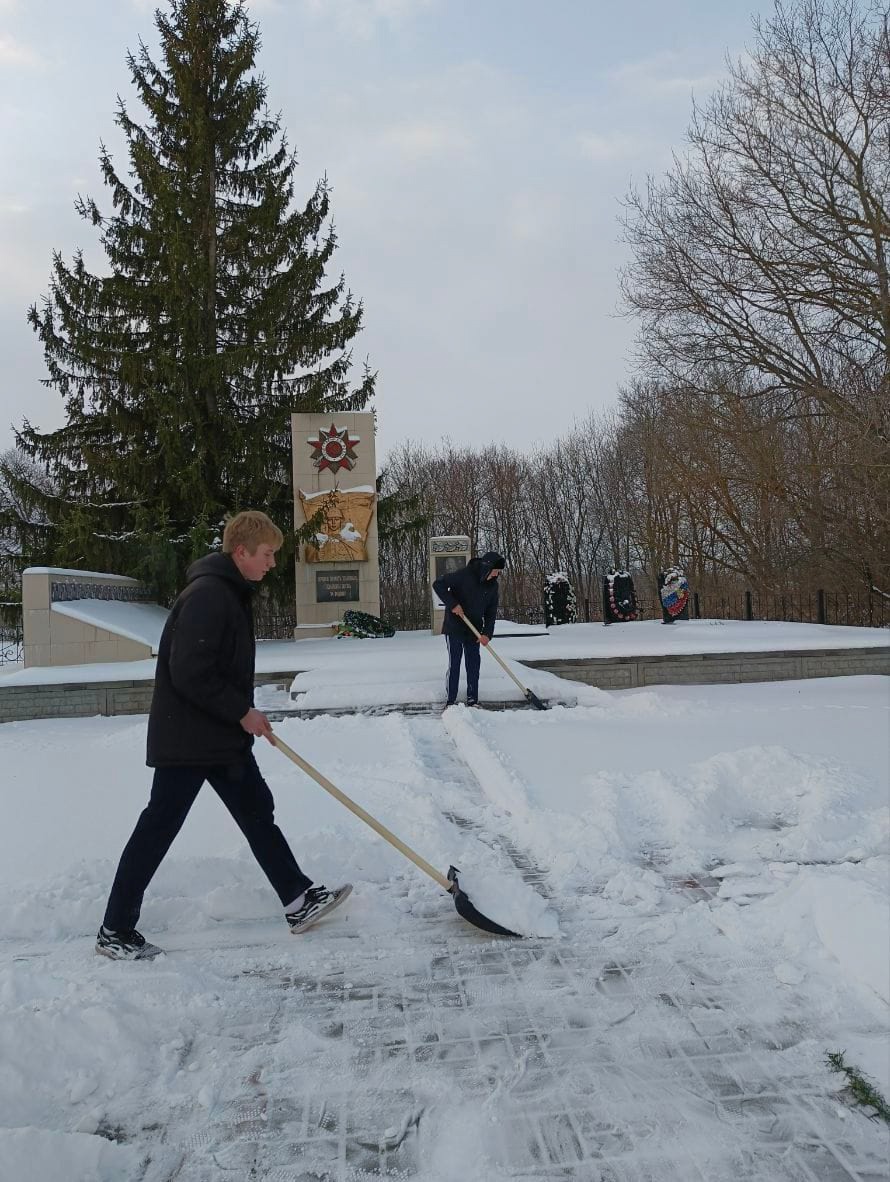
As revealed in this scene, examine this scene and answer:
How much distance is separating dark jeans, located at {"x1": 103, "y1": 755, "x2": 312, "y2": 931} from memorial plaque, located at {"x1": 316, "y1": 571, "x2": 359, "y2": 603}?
1588cm

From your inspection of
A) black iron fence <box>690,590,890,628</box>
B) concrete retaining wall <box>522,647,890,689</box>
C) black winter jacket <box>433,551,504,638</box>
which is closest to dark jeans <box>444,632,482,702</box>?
black winter jacket <box>433,551,504,638</box>

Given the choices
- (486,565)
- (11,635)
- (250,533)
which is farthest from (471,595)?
(11,635)

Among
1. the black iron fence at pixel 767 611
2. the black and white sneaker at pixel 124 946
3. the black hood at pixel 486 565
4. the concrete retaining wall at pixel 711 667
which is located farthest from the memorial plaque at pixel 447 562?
the black and white sneaker at pixel 124 946

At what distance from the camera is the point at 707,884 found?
384cm

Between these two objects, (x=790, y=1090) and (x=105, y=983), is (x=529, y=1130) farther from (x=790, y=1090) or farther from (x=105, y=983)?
(x=105, y=983)

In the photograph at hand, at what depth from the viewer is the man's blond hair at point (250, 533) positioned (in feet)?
11.2

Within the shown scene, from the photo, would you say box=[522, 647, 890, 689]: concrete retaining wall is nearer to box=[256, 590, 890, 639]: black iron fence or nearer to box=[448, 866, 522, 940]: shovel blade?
box=[448, 866, 522, 940]: shovel blade

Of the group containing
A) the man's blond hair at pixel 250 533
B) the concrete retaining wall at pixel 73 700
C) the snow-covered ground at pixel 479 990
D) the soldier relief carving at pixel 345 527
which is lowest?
the snow-covered ground at pixel 479 990

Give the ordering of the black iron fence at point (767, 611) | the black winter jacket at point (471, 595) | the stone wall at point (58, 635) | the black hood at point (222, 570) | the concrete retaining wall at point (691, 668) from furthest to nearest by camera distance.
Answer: the black iron fence at point (767, 611) < the stone wall at point (58, 635) < the concrete retaining wall at point (691, 668) < the black winter jacket at point (471, 595) < the black hood at point (222, 570)

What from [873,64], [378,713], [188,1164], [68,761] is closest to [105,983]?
[188,1164]

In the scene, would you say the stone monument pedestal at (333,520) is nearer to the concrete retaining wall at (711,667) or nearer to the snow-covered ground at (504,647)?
the snow-covered ground at (504,647)

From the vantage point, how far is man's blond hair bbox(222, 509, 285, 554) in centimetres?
341

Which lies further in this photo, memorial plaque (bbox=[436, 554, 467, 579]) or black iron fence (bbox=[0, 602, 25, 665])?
memorial plaque (bbox=[436, 554, 467, 579])

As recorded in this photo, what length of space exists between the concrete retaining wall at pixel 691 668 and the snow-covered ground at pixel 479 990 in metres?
4.33
